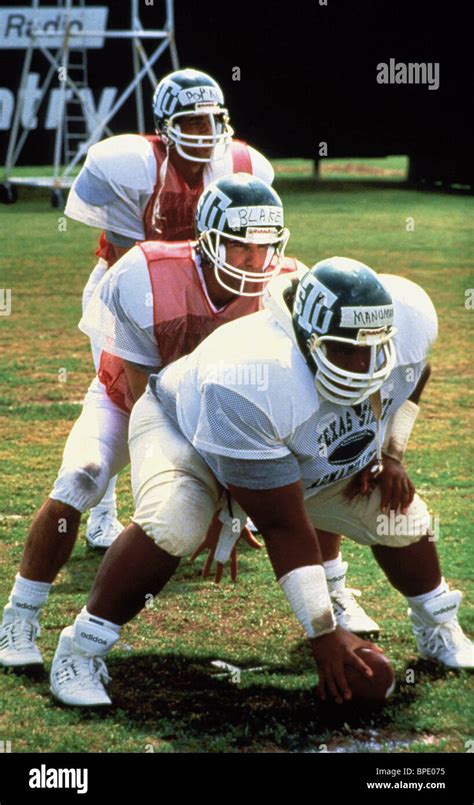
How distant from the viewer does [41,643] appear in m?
3.58

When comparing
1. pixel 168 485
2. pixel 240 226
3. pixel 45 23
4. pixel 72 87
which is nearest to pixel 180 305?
pixel 240 226

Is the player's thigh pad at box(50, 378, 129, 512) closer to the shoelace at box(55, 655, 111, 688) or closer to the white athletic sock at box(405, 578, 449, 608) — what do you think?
the shoelace at box(55, 655, 111, 688)

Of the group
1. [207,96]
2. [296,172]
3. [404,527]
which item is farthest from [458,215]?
[404,527]

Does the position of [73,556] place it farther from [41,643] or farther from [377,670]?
[377,670]

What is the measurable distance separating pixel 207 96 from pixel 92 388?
120cm

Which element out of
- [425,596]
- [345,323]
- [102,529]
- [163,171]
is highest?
[345,323]

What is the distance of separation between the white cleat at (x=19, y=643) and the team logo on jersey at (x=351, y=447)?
0.96m

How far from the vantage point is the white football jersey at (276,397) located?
9.64ft

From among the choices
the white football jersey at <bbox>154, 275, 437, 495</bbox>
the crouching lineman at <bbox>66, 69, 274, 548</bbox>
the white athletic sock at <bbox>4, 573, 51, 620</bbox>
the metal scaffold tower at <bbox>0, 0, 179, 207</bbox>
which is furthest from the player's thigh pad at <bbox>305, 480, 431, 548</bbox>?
the metal scaffold tower at <bbox>0, 0, 179, 207</bbox>

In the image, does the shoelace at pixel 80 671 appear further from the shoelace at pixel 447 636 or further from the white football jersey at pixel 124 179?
the white football jersey at pixel 124 179

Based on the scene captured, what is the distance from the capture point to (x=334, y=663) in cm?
295

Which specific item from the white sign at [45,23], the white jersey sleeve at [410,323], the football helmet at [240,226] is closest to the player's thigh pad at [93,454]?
the football helmet at [240,226]

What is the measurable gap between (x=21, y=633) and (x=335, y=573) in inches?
36.2

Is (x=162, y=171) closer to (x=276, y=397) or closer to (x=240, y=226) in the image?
(x=240, y=226)
